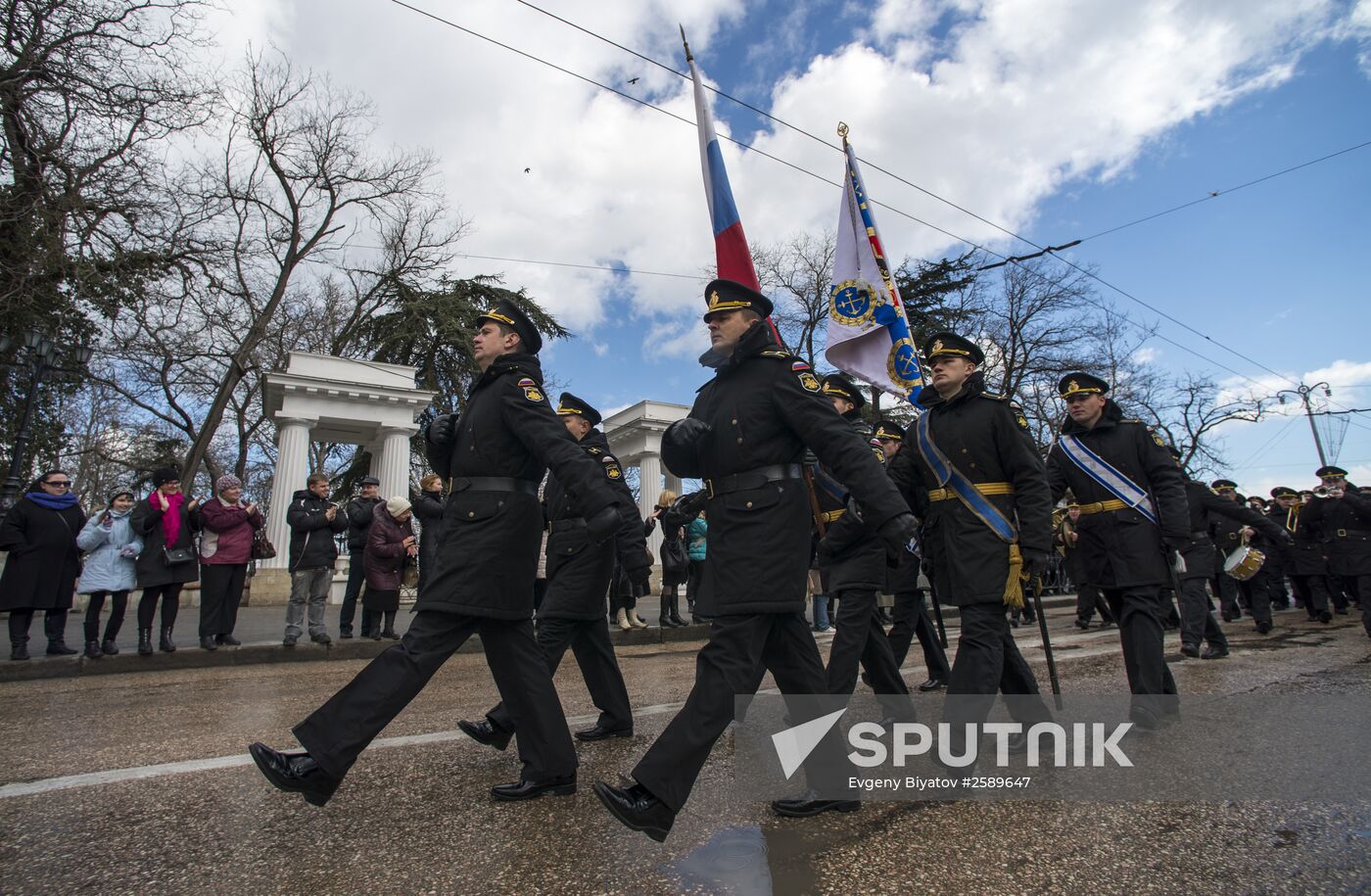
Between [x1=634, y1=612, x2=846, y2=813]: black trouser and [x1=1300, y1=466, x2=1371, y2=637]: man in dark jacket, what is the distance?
838 centimetres

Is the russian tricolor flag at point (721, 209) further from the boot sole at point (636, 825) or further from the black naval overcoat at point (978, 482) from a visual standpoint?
the boot sole at point (636, 825)

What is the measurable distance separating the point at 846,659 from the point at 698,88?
242 inches

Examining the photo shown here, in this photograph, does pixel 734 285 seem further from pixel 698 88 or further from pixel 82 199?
pixel 82 199

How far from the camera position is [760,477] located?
293 cm

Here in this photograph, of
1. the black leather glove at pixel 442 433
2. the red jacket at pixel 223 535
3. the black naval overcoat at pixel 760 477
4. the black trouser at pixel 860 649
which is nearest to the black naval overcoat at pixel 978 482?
the black trouser at pixel 860 649

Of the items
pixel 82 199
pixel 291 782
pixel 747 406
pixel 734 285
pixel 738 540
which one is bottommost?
pixel 291 782

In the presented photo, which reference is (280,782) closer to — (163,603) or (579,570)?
(579,570)

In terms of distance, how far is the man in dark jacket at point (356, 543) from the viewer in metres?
9.59

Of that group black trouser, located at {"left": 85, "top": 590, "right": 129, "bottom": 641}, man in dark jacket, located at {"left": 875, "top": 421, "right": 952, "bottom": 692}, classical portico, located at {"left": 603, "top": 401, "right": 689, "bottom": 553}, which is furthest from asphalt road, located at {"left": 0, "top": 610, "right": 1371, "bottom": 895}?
classical portico, located at {"left": 603, "top": 401, "right": 689, "bottom": 553}

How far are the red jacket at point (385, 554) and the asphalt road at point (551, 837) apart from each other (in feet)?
17.1

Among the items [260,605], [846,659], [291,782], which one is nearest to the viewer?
[291,782]

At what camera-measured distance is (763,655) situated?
9.84ft

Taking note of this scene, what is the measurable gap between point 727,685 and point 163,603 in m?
7.73

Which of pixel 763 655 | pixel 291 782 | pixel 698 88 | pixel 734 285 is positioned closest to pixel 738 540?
pixel 763 655
